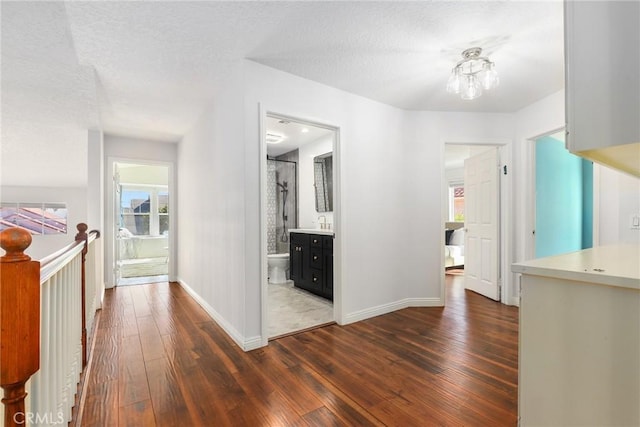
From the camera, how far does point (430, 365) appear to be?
207cm

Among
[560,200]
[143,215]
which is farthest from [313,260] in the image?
[143,215]

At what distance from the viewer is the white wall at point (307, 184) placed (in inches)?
192

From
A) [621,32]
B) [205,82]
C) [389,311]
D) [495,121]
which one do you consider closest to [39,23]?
[205,82]

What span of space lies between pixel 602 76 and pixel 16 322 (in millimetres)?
1660

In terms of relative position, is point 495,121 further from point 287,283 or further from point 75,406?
point 75,406

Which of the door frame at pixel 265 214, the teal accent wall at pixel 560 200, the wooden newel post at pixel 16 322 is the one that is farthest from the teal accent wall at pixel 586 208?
the wooden newel post at pixel 16 322

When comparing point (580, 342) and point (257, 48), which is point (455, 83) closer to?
point (257, 48)

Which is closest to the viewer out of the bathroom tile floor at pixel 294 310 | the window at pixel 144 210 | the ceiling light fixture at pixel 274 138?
the bathroom tile floor at pixel 294 310

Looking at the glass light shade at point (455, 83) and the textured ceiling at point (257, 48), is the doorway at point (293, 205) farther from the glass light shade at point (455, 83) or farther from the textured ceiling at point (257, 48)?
the glass light shade at point (455, 83)

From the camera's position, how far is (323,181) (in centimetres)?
461

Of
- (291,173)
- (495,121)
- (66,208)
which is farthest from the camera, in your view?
(66,208)

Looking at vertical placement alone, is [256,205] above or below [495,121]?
below

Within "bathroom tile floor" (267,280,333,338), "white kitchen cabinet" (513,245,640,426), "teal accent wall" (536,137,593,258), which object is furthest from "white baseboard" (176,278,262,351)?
"teal accent wall" (536,137,593,258)

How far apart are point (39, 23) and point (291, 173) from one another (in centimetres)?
378
